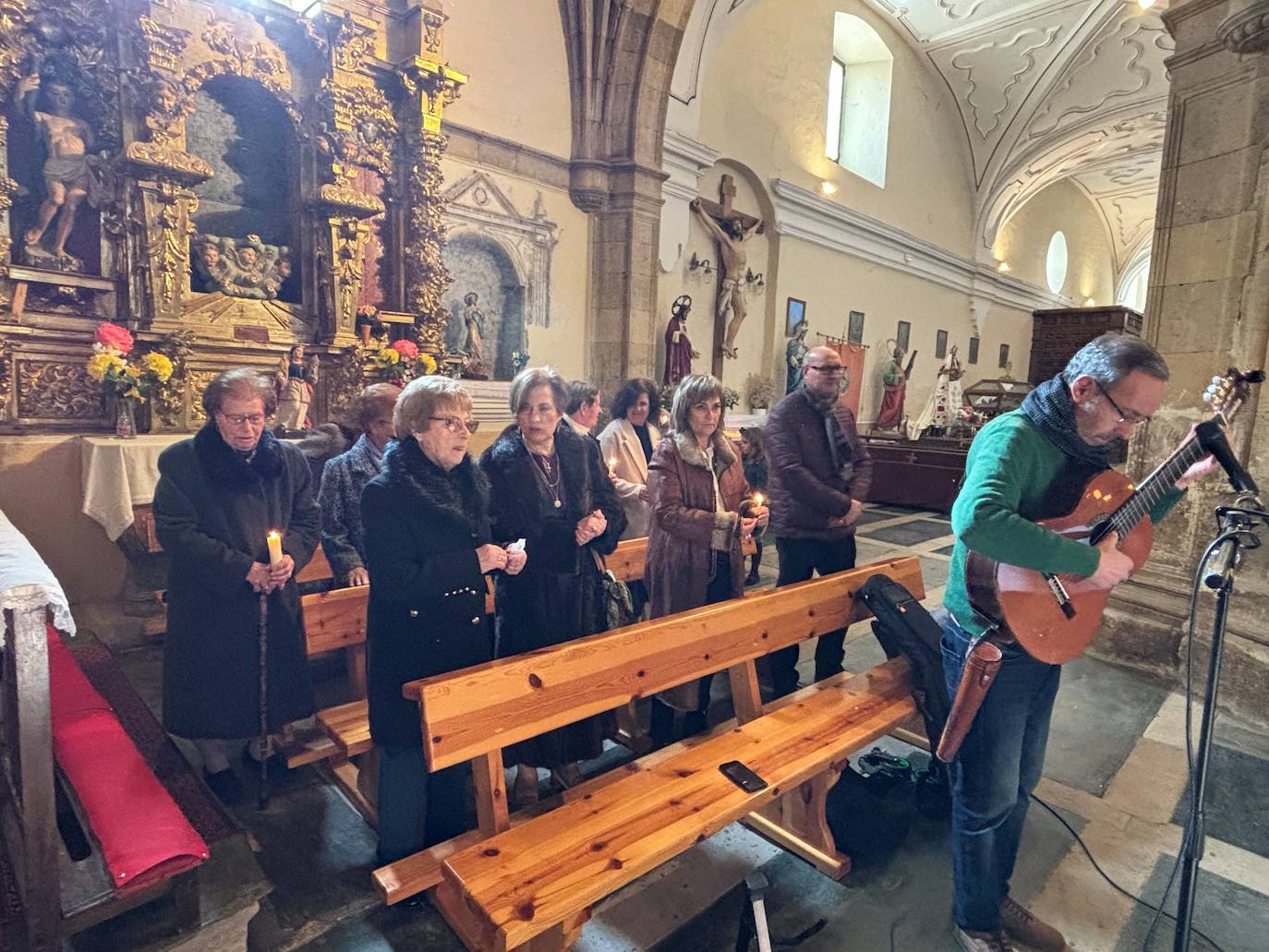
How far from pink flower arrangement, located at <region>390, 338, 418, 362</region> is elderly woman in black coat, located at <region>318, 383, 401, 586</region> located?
3.11 meters

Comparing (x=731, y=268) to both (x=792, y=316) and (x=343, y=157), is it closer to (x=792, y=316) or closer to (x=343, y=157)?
(x=792, y=316)

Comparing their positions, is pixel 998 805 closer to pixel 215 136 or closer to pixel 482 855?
pixel 482 855

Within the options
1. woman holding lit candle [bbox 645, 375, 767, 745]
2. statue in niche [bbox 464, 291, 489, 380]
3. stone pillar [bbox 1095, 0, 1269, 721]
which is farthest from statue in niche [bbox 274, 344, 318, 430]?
stone pillar [bbox 1095, 0, 1269, 721]

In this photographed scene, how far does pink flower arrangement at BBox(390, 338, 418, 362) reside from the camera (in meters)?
6.06

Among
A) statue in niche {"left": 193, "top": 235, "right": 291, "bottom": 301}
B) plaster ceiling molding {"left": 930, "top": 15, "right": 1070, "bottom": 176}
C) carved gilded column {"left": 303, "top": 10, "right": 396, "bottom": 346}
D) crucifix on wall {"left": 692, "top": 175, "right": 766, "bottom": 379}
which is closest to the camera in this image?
statue in niche {"left": 193, "top": 235, "right": 291, "bottom": 301}

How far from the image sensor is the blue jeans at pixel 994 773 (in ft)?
6.15

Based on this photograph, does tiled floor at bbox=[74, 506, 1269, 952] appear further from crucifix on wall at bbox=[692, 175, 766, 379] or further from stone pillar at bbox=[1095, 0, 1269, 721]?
crucifix on wall at bbox=[692, 175, 766, 379]

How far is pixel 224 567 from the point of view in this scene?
2475 millimetres

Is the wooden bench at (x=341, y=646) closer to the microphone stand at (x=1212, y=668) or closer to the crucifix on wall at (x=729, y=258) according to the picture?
the microphone stand at (x=1212, y=668)

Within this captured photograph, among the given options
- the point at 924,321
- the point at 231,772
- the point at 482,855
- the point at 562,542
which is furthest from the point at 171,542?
the point at 924,321

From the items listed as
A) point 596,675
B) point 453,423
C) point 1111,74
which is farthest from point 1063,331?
point 453,423

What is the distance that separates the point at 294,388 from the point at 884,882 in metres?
4.93

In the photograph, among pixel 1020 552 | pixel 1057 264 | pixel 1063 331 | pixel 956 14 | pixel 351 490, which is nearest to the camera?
pixel 1020 552

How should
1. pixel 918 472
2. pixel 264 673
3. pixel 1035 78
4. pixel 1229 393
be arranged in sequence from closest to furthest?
pixel 1229 393, pixel 264 673, pixel 918 472, pixel 1035 78
